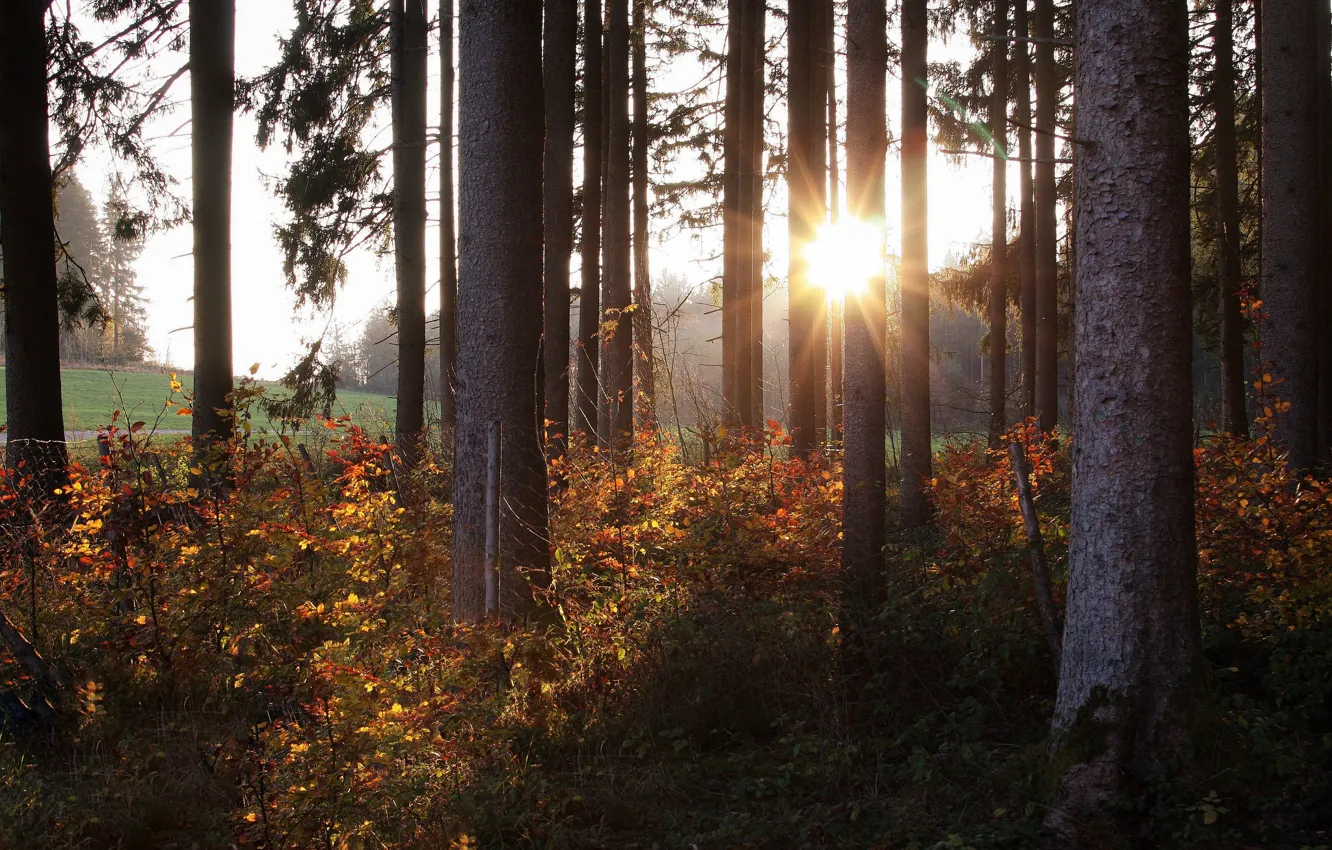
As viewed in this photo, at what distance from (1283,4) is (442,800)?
32.3 feet

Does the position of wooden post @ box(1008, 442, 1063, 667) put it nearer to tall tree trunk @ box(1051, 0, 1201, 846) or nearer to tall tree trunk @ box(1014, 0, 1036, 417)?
tall tree trunk @ box(1051, 0, 1201, 846)

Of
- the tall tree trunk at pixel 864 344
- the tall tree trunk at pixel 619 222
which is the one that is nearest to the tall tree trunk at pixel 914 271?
the tall tree trunk at pixel 864 344

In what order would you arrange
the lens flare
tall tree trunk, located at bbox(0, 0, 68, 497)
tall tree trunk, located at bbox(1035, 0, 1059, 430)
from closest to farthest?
the lens flare, tall tree trunk, located at bbox(0, 0, 68, 497), tall tree trunk, located at bbox(1035, 0, 1059, 430)

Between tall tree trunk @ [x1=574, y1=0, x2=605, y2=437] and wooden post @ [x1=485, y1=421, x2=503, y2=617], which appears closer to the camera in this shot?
wooden post @ [x1=485, y1=421, x2=503, y2=617]

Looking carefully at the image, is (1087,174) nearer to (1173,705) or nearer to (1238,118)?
(1173,705)

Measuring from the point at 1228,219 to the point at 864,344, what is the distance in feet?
34.3

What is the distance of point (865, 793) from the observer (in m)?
4.31

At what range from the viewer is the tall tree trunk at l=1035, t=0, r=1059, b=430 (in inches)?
573

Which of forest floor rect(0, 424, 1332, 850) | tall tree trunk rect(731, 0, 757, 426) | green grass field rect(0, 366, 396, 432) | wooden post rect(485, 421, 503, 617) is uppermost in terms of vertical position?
tall tree trunk rect(731, 0, 757, 426)

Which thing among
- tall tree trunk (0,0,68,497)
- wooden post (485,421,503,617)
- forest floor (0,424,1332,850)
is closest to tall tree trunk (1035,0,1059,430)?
forest floor (0,424,1332,850)

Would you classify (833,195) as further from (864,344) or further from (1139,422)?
(1139,422)

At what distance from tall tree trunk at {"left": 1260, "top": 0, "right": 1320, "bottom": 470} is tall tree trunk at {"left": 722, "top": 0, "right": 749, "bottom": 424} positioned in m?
6.98

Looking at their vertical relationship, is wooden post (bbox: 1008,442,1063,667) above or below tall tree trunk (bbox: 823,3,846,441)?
below

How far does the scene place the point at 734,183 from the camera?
13664 millimetres
